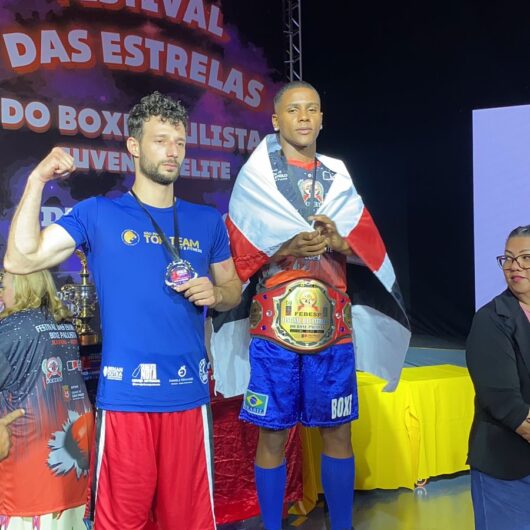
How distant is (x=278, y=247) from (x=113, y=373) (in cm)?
77

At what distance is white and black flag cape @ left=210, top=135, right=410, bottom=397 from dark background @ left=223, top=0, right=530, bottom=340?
8.93 ft

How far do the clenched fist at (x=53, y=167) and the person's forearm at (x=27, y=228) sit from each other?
0.01m

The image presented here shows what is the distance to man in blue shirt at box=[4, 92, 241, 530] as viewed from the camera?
1.56 metres

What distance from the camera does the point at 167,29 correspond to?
14.6 feet

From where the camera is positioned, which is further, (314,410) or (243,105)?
(243,105)

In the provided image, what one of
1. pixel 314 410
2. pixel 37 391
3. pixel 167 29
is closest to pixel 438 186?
pixel 167 29

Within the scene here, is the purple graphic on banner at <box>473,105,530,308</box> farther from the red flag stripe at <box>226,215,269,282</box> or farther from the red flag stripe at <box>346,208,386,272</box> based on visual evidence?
the red flag stripe at <box>226,215,269,282</box>

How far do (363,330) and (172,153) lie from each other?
115 centimetres

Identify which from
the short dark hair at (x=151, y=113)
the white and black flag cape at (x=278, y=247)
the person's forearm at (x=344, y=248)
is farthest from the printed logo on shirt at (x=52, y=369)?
the person's forearm at (x=344, y=248)

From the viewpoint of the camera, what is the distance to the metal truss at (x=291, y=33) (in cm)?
460

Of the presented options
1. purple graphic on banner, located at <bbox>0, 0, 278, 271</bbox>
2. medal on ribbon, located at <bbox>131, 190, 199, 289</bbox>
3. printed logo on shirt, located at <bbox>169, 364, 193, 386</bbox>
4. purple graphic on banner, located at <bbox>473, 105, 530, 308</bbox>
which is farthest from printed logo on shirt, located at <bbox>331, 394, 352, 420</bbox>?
purple graphic on banner, located at <bbox>0, 0, 278, 271</bbox>

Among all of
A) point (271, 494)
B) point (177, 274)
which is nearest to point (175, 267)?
point (177, 274)

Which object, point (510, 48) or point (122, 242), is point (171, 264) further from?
point (510, 48)

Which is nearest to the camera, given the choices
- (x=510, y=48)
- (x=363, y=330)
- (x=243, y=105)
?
(x=363, y=330)
